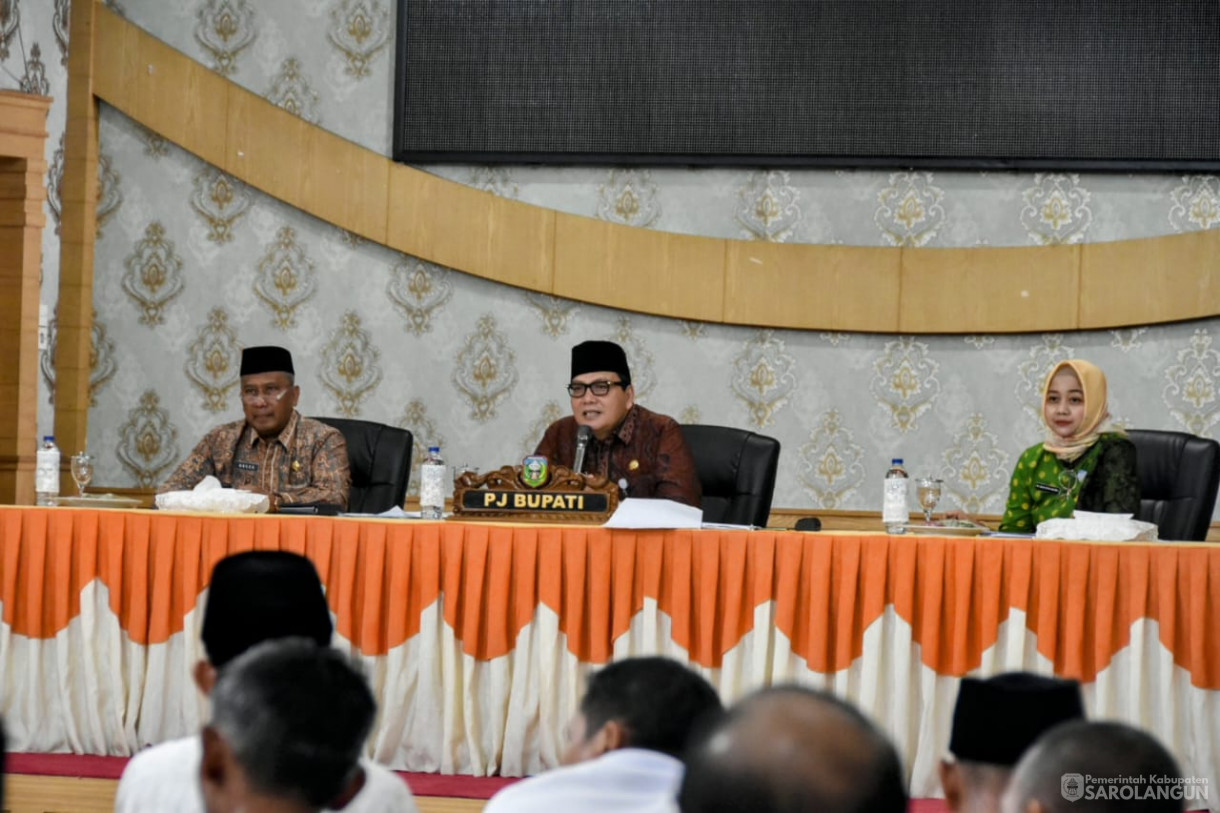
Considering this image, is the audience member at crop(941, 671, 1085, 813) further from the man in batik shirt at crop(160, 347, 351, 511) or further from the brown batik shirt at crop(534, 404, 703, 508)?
the man in batik shirt at crop(160, 347, 351, 511)

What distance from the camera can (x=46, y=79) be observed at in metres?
5.70

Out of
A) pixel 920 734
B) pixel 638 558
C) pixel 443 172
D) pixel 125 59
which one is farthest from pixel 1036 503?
pixel 125 59

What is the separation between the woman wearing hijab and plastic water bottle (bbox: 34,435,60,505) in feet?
8.76

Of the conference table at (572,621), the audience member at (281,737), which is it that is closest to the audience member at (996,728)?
the audience member at (281,737)

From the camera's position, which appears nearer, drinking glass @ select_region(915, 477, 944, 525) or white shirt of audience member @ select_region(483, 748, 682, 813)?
white shirt of audience member @ select_region(483, 748, 682, 813)

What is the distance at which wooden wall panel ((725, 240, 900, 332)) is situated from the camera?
5523 millimetres

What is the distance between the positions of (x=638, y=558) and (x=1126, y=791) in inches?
98.9

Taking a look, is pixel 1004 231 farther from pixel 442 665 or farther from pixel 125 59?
pixel 125 59

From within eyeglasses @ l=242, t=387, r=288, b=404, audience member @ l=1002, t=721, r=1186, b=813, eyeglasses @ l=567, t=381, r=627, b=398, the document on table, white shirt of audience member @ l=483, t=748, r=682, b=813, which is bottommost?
white shirt of audience member @ l=483, t=748, r=682, b=813

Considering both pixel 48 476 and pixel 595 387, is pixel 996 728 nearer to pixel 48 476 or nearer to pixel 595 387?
pixel 595 387

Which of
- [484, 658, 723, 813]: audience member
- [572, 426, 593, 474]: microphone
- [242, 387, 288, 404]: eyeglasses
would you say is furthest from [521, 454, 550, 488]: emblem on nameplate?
[484, 658, 723, 813]: audience member

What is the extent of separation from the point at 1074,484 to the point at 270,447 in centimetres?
244

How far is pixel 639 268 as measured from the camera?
18.5ft

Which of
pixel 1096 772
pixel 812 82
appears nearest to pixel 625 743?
pixel 1096 772
